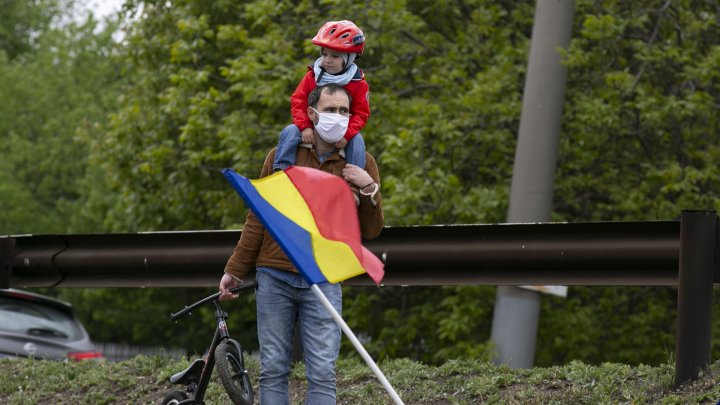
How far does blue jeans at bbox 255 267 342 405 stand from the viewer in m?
5.39

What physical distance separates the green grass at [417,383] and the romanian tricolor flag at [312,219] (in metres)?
1.54

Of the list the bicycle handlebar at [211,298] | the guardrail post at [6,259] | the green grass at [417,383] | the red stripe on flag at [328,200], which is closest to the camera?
the red stripe on flag at [328,200]

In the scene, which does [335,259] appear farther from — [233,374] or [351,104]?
[233,374]

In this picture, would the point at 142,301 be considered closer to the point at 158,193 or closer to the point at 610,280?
the point at 158,193

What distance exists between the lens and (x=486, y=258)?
6.92 m

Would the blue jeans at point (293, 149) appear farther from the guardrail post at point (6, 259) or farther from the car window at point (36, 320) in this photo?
the car window at point (36, 320)

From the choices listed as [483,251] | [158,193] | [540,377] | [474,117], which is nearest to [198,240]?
[483,251]

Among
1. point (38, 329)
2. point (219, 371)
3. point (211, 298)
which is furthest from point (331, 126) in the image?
point (38, 329)

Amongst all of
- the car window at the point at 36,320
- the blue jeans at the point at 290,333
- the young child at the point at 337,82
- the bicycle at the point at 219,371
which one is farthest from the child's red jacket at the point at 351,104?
the car window at the point at 36,320

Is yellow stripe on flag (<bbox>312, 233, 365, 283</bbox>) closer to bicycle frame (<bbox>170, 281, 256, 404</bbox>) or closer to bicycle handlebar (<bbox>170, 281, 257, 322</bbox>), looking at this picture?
bicycle handlebar (<bbox>170, 281, 257, 322</bbox>)

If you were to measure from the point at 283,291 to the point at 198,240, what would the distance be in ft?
7.95

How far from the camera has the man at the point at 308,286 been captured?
213 inches

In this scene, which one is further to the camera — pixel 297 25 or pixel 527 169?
pixel 297 25

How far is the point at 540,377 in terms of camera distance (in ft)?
A: 21.6
